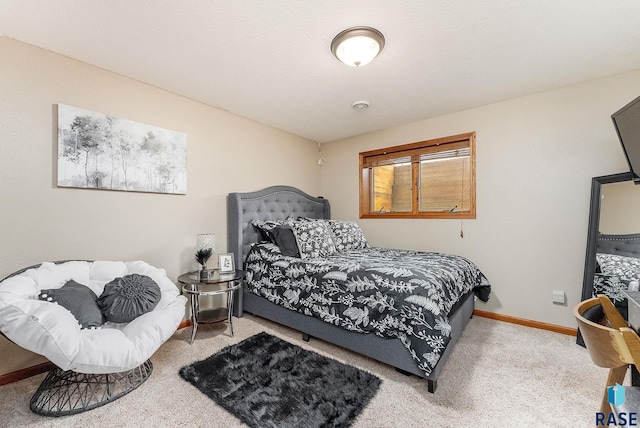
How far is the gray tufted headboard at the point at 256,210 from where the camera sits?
3.04 m

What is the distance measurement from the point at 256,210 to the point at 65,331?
2.08 metres

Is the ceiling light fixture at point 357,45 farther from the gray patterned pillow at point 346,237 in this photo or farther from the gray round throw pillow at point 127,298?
the gray round throw pillow at point 127,298

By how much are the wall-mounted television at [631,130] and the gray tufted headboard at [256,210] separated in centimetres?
314

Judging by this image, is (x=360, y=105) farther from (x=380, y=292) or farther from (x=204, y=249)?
(x=204, y=249)

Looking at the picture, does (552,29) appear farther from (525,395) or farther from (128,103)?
(128,103)

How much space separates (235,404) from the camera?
159cm

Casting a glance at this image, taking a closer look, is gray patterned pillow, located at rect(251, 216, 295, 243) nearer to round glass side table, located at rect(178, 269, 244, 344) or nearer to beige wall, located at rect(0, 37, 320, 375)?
beige wall, located at rect(0, 37, 320, 375)

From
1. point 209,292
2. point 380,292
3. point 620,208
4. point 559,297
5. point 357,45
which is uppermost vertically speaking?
point 357,45

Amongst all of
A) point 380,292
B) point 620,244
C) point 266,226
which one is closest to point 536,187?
point 620,244

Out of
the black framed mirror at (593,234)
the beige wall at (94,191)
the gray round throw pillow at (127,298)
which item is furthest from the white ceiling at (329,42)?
the gray round throw pillow at (127,298)

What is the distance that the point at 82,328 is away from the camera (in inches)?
61.1

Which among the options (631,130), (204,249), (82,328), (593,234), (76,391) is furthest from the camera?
(204,249)

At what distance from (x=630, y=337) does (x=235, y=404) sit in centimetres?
182

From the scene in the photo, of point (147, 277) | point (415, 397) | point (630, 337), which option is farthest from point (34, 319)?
point (630, 337)
